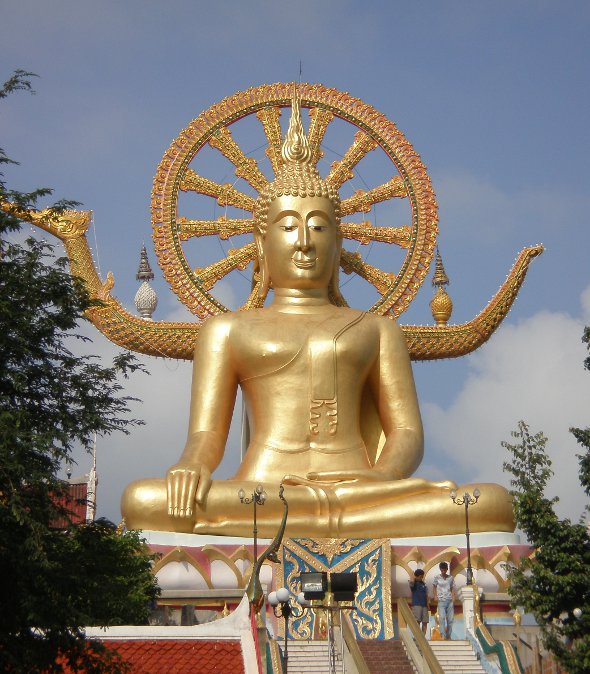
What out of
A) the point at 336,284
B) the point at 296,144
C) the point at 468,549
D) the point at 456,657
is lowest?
the point at 456,657

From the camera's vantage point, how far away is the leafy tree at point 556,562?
1098 centimetres

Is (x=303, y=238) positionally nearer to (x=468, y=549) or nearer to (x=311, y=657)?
(x=468, y=549)

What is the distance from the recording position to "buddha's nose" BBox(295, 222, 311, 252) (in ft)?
55.1

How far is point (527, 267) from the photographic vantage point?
61.8 feet

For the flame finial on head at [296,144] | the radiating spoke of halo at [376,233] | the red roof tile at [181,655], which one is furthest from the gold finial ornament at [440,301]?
the red roof tile at [181,655]

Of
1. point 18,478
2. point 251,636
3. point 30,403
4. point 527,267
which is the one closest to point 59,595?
point 18,478

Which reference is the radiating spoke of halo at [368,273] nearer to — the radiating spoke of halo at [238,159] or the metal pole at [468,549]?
the radiating spoke of halo at [238,159]

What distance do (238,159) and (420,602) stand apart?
23.6ft

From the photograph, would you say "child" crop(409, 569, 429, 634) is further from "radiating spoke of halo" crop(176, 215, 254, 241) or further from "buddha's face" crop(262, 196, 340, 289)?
"radiating spoke of halo" crop(176, 215, 254, 241)

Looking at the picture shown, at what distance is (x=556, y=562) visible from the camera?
11.1m

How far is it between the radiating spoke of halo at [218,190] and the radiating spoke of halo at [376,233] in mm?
1364

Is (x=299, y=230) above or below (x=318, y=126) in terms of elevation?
below

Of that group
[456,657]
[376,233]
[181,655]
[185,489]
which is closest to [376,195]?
[376,233]

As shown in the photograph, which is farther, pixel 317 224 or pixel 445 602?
pixel 317 224
